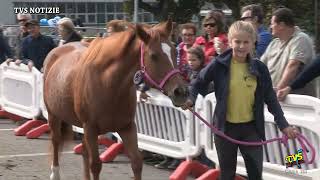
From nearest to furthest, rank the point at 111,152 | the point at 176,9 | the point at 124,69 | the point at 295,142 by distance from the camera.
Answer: the point at 124,69 → the point at 295,142 → the point at 111,152 → the point at 176,9

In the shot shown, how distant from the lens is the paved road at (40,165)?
717cm

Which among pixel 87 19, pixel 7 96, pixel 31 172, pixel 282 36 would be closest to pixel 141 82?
pixel 282 36

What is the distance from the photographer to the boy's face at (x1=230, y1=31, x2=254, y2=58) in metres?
4.29

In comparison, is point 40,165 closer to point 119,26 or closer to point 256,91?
point 119,26

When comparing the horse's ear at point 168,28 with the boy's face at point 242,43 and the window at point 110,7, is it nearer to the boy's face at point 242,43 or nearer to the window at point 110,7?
the boy's face at point 242,43

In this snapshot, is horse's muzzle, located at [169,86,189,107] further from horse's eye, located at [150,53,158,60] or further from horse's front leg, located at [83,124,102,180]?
horse's front leg, located at [83,124,102,180]

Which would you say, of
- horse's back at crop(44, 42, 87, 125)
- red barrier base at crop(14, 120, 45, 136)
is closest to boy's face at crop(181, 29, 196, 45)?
horse's back at crop(44, 42, 87, 125)

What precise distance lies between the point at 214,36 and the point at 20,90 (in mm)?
5383

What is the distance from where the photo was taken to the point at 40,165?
7777 mm

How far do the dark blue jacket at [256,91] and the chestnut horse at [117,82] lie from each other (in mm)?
254

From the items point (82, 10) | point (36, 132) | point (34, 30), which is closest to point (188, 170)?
point (36, 132)

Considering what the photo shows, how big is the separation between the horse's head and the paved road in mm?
2632

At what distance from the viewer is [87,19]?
59.5 m

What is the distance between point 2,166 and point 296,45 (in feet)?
13.6
